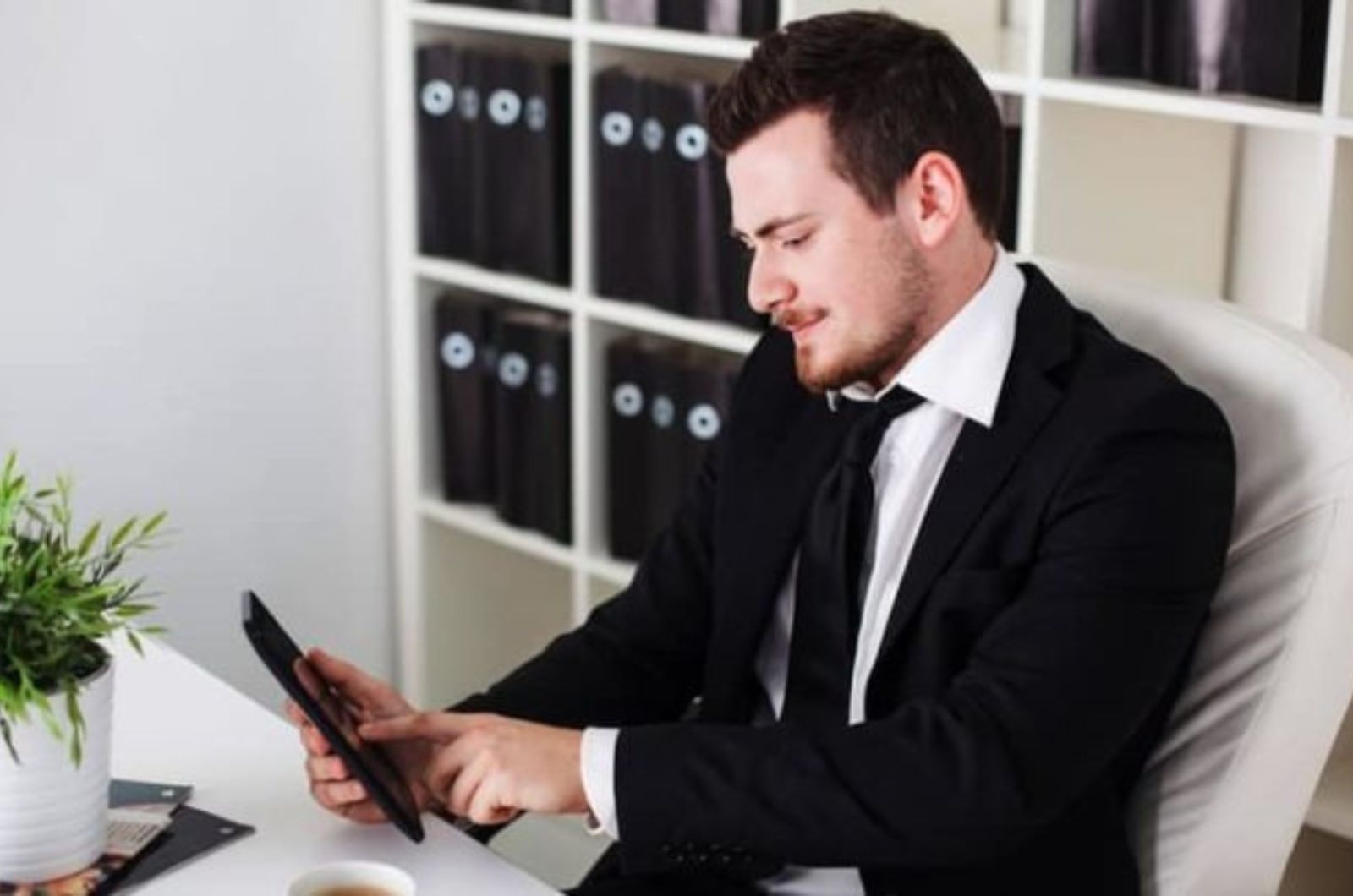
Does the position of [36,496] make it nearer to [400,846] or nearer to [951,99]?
[400,846]

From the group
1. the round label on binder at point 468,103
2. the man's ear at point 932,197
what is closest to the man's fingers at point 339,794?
the man's ear at point 932,197

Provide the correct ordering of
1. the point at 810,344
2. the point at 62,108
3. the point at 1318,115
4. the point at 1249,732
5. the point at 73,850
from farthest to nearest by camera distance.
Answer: the point at 62,108
the point at 1318,115
the point at 810,344
the point at 1249,732
the point at 73,850

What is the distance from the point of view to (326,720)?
1.63 meters

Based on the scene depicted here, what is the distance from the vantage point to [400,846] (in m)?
1.66

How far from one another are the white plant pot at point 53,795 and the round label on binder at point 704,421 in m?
1.38

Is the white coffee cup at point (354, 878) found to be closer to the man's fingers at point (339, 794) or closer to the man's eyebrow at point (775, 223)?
the man's fingers at point (339, 794)

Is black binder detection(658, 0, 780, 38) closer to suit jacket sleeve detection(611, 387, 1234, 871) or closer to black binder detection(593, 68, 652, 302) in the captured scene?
black binder detection(593, 68, 652, 302)

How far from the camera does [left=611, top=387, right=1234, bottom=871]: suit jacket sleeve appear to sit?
1670 millimetres

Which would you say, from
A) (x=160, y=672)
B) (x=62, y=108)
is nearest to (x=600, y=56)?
(x=62, y=108)

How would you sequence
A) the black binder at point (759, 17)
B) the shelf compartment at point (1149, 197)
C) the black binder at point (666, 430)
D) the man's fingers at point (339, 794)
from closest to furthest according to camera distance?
the man's fingers at point (339, 794) < the shelf compartment at point (1149, 197) < the black binder at point (759, 17) < the black binder at point (666, 430)

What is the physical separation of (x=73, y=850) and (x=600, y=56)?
1.56 metres

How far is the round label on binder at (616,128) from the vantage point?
9.52 ft

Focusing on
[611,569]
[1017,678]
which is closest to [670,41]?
[611,569]

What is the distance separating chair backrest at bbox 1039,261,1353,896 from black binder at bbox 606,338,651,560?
125cm
